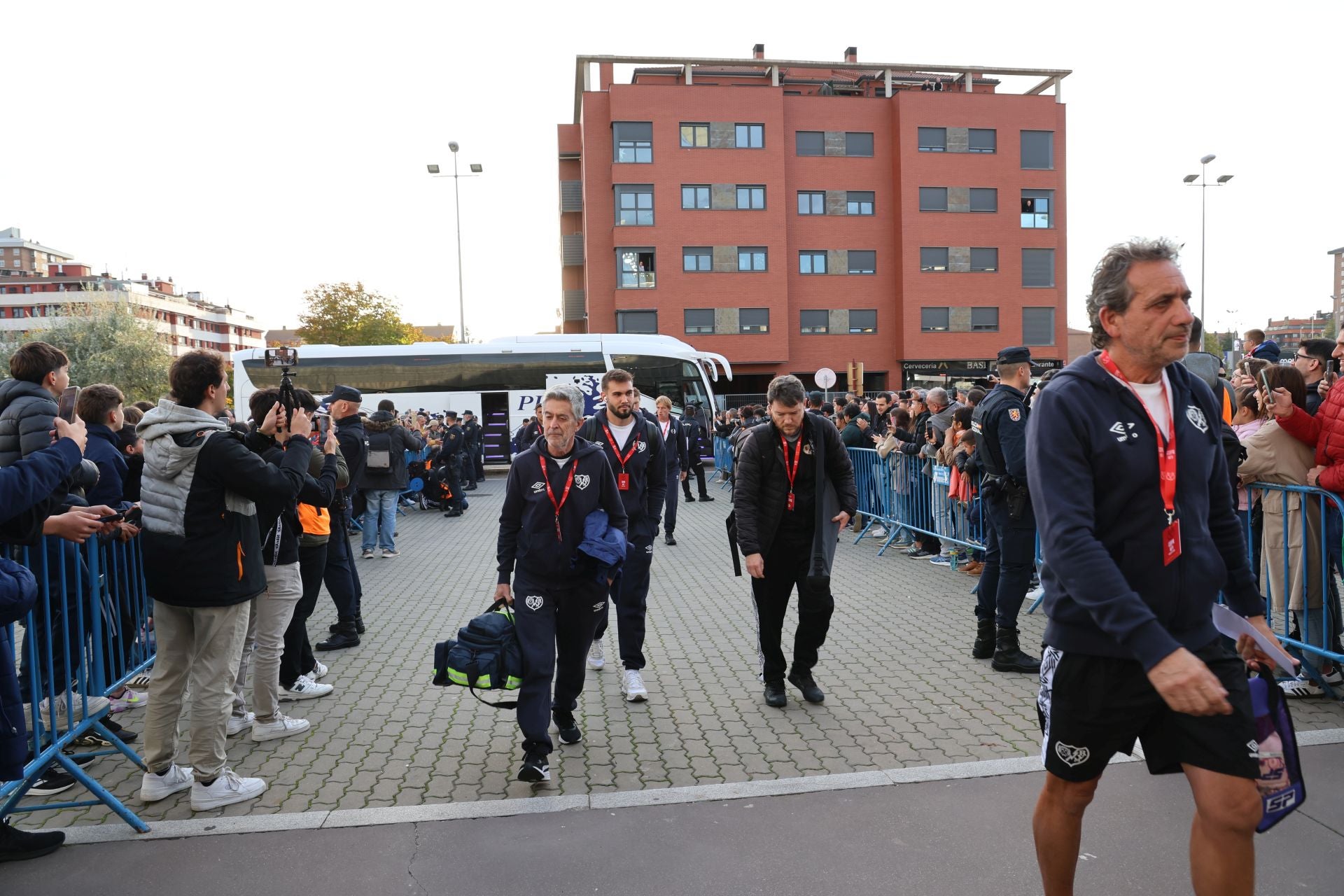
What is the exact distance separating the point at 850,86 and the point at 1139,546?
4930cm

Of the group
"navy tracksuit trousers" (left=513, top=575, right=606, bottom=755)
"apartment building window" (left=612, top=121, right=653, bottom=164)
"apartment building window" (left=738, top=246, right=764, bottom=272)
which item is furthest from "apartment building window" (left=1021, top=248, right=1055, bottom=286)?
"navy tracksuit trousers" (left=513, top=575, right=606, bottom=755)

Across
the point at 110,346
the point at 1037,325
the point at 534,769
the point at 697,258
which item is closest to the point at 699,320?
the point at 697,258

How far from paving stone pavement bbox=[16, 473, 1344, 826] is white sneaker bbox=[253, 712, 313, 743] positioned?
51 mm

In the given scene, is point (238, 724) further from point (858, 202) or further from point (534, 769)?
point (858, 202)

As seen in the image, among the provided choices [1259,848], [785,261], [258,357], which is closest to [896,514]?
[1259,848]

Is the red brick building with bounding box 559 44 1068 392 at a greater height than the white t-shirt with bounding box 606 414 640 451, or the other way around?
the red brick building with bounding box 559 44 1068 392

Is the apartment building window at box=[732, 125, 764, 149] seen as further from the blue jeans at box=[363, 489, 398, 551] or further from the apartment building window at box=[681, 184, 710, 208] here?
the blue jeans at box=[363, 489, 398, 551]

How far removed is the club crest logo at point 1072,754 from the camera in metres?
2.55

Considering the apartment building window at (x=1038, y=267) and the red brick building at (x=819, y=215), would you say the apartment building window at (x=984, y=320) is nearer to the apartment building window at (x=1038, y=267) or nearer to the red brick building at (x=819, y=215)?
the red brick building at (x=819, y=215)

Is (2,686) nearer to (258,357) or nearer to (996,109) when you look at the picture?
(258,357)

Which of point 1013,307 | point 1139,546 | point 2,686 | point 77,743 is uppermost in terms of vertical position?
point 1013,307

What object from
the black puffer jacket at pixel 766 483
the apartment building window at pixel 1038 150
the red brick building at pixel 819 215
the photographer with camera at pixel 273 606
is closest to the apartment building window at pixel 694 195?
the red brick building at pixel 819 215

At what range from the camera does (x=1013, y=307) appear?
152 feet

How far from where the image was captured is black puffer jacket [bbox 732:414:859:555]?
17.6ft
